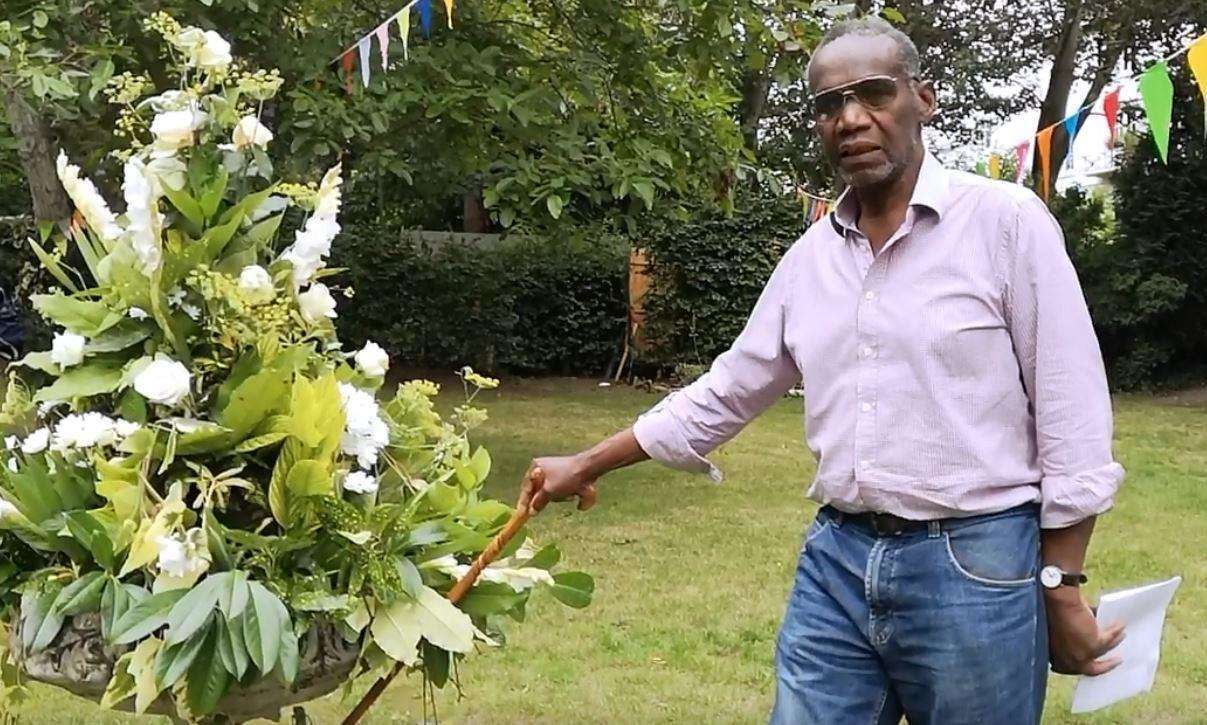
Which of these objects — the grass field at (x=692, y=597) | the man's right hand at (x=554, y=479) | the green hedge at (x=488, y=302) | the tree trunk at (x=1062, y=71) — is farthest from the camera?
the tree trunk at (x=1062, y=71)

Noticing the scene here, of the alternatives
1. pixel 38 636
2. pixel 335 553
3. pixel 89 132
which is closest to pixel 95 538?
pixel 38 636

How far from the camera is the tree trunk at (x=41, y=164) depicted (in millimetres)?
6762

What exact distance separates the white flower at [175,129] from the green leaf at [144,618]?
0.70 metres

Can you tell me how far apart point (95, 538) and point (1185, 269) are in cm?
1390

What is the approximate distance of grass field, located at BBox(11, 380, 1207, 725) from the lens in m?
3.94

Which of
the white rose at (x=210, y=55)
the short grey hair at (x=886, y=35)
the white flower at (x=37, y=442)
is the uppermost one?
the short grey hair at (x=886, y=35)

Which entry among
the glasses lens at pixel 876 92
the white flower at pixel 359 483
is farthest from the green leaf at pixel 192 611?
the glasses lens at pixel 876 92

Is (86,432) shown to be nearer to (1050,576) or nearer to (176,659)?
(176,659)

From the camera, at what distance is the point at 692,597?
524 centimetres

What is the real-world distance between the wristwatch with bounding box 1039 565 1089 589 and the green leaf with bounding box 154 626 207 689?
3.99ft

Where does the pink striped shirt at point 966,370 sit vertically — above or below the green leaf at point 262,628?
above

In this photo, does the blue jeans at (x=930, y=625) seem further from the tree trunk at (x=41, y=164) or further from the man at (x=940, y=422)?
the tree trunk at (x=41, y=164)

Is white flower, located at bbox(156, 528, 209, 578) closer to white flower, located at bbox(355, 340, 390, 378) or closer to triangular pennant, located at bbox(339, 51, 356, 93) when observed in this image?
white flower, located at bbox(355, 340, 390, 378)

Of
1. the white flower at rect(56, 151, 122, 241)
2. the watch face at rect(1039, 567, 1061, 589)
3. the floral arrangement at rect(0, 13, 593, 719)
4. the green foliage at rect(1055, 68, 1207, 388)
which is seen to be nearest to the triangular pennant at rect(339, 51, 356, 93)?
the floral arrangement at rect(0, 13, 593, 719)
